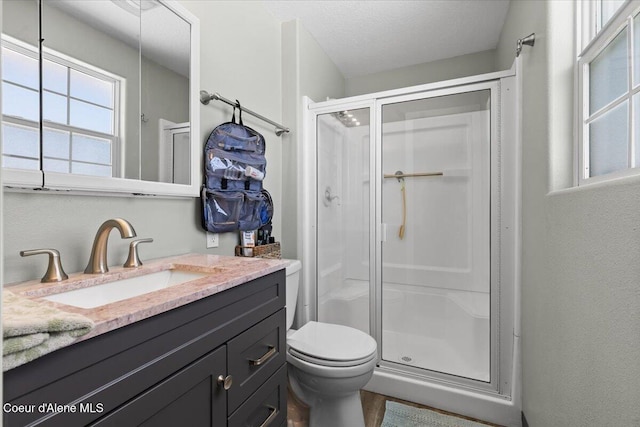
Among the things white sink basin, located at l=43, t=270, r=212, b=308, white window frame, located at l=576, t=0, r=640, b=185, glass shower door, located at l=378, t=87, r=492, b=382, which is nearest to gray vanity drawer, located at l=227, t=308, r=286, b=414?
white sink basin, located at l=43, t=270, r=212, b=308

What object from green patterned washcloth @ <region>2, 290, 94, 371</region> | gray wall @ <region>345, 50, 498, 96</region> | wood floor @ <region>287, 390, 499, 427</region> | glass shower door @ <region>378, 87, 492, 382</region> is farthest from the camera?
gray wall @ <region>345, 50, 498, 96</region>

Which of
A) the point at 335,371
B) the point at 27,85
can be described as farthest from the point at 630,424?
the point at 27,85

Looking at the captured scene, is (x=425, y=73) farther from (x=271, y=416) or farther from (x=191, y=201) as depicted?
(x=271, y=416)

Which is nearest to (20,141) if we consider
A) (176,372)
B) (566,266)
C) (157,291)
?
(157,291)

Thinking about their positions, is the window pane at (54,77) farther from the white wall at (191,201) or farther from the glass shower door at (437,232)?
the glass shower door at (437,232)

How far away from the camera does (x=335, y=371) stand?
4.64 ft

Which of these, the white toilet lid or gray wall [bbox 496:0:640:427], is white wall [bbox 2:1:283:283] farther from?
gray wall [bbox 496:0:640:427]

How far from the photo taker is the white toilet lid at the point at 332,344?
4.80 ft

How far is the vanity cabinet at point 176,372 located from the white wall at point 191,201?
39 cm

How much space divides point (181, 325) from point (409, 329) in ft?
6.03

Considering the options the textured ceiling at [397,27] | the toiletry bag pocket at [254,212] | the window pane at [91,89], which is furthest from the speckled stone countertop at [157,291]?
→ the textured ceiling at [397,27]

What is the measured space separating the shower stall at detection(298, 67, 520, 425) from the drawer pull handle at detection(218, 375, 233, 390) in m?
1.28

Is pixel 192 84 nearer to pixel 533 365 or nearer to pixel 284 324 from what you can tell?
pixel 284 324

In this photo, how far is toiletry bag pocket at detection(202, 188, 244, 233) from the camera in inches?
57.4
